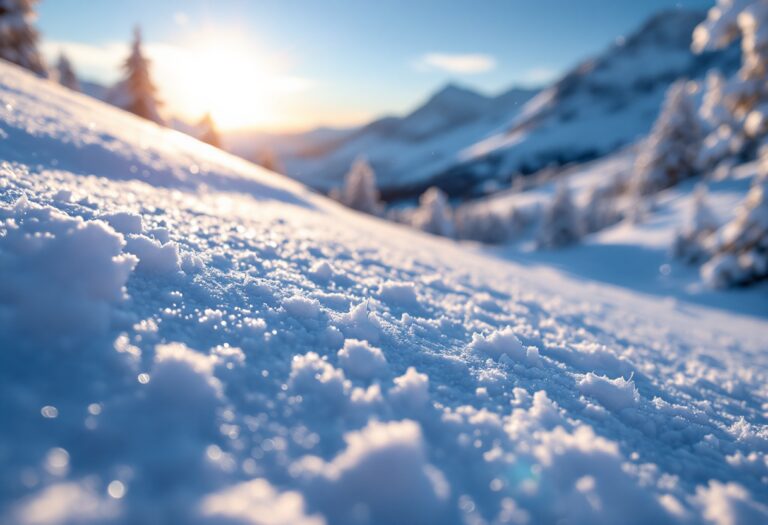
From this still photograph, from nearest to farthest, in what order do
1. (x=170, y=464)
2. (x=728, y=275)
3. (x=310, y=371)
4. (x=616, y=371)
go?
(x=170, y=464) → (x=310, y=371) → (x=616, y=371) → (x=728, y=275)

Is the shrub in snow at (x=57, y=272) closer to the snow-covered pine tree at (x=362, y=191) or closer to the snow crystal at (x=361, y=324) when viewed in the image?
the snow crystal at (x=361, y=324)

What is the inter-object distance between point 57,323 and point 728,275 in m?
15.9

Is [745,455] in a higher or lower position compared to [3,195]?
lower

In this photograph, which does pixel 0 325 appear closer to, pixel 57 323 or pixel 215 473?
pixel 57 323

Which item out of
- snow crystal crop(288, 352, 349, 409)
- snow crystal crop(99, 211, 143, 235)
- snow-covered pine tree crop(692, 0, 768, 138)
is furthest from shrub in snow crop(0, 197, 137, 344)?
snow-covered pine tree crop(692, 0, 768, 138)

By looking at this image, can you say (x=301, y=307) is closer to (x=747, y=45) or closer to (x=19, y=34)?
(x=747, y=45)

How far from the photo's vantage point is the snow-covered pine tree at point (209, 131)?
28234 mm

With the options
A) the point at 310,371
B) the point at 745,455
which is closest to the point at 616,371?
the point at 745,455

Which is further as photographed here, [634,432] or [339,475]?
[634,432]

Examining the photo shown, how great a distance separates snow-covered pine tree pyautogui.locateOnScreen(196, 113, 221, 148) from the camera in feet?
92.6

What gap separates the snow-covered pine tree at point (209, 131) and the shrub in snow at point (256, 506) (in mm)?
30595

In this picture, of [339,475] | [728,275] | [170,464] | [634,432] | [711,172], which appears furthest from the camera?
[711,172]

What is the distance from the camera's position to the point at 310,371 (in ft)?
5.49

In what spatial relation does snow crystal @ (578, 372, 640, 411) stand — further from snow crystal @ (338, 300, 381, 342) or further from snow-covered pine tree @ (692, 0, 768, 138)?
snow-covered pine tree @ (692, 0, 768, 138)
